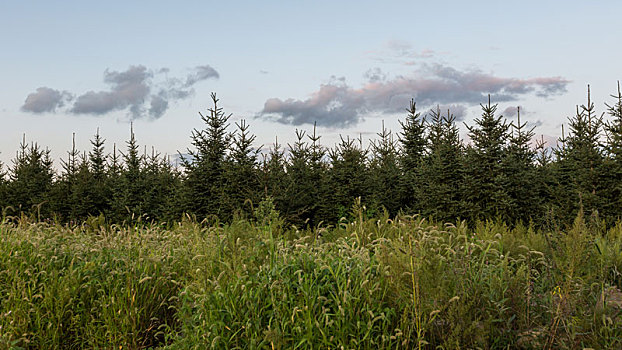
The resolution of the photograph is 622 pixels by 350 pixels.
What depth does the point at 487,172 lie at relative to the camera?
552 inches

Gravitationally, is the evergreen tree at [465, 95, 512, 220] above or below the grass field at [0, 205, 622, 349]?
above

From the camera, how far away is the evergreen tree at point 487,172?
13.6 meters

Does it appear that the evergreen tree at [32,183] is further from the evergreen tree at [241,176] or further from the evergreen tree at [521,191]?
the evergreen tree at [521,191]

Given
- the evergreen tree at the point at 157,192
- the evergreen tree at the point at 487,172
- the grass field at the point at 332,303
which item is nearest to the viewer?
the grass field at the point at 332,303

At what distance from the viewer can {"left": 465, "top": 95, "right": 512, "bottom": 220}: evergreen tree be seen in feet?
44.7

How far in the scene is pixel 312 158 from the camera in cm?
1769

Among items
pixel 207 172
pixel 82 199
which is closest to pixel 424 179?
pixel 207 172

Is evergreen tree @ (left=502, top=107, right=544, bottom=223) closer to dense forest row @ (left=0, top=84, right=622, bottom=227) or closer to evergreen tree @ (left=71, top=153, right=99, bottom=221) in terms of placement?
dense forest row @ (left=0, top=84, right=622, bottom=227)

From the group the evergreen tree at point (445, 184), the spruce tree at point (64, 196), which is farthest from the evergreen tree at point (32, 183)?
the evergreen tree at point (445, 184)

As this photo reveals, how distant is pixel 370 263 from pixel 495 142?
35.7 feet

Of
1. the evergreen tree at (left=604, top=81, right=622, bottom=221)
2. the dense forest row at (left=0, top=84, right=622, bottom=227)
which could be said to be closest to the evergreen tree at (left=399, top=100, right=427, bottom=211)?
the dense forest row at (left=0, top=84, right=622, bottom=227)

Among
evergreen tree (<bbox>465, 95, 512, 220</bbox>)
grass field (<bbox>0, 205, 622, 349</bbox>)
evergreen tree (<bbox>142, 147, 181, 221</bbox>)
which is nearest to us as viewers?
grass field (<bbox>0, 205, 622, 349</bbox>)

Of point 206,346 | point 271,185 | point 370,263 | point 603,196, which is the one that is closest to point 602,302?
point 370,263

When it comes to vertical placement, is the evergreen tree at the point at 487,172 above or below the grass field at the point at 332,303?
above
